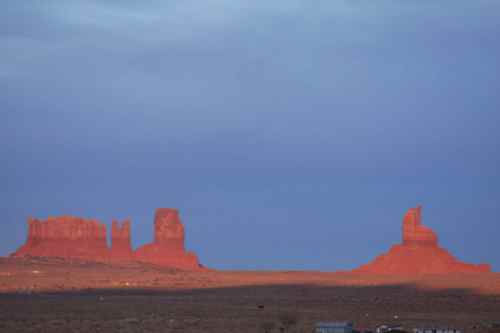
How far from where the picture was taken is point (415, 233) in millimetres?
160625

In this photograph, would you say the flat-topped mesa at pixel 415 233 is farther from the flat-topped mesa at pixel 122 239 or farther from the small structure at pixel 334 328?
the small structure at pixel 334 328

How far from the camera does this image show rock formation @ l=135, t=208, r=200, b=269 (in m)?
176

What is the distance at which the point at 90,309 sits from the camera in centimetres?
6494

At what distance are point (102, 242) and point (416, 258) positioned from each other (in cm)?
5375

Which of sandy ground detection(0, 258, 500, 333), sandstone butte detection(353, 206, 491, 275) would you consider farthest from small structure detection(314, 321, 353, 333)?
sandstone butte detection(353, 206, 491, 275)

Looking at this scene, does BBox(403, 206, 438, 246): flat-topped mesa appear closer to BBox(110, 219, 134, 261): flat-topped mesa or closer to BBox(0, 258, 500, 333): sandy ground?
BBox(0, 258, 500, 333): sandy ground

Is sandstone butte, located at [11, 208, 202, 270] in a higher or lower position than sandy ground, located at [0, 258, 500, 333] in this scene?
higher

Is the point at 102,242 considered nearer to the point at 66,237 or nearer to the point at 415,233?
the point at 66,237

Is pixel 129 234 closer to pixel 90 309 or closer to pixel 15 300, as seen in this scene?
pixel 15 300

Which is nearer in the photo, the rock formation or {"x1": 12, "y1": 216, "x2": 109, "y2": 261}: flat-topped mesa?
{"x1": 12, "y1": 216, "x2": 109, "y2": 261}: flat-topped mesa

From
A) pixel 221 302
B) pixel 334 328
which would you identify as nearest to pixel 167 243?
pixel 221 302

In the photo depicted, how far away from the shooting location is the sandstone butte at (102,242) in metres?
172

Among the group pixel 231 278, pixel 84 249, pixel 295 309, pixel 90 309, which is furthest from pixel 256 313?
pixel 84 249

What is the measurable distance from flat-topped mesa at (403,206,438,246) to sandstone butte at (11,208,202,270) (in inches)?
1389
